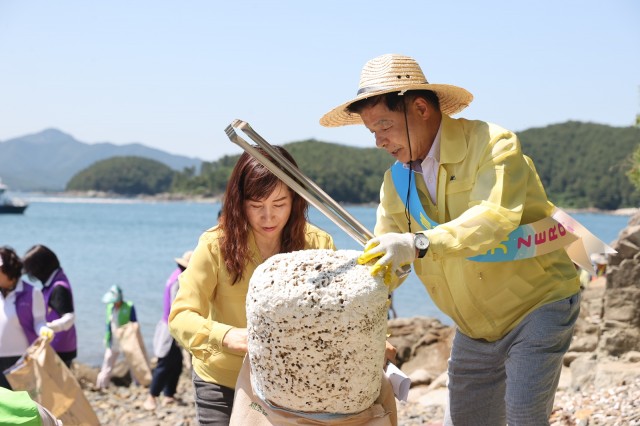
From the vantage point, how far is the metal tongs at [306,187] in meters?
3.06

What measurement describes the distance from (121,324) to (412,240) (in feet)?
30.0

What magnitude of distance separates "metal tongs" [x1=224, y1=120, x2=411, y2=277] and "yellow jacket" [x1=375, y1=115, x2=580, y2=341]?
44 centimetres

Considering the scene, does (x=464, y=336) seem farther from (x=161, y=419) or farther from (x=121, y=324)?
(x=121, y=324)

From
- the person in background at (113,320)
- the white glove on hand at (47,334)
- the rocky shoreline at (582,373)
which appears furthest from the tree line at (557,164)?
the white glove on hand at (47,334)

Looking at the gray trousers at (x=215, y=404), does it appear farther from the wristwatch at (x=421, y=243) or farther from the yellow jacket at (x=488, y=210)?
the wristwatch at (x=421, y=243)

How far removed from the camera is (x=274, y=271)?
2.92 metres

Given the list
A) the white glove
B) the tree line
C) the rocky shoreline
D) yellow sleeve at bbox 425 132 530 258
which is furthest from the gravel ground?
the tree line

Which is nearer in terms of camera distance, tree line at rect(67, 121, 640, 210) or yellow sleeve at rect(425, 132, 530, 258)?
yellow sleeve at rect(425, 132, 530, 258)

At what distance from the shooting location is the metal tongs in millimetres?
3059

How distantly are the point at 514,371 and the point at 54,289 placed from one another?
4984mm

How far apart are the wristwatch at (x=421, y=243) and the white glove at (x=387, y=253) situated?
7 cm

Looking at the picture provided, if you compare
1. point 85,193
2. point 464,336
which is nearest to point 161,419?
point 464,336

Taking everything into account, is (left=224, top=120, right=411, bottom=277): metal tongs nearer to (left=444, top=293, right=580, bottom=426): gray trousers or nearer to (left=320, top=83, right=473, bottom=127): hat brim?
(left=320, top=83, right=473, bottom=127): hat brim

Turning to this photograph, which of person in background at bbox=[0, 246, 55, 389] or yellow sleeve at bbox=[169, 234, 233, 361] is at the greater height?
yellow sleeve at bbox=[169, 234, 233, 361]
